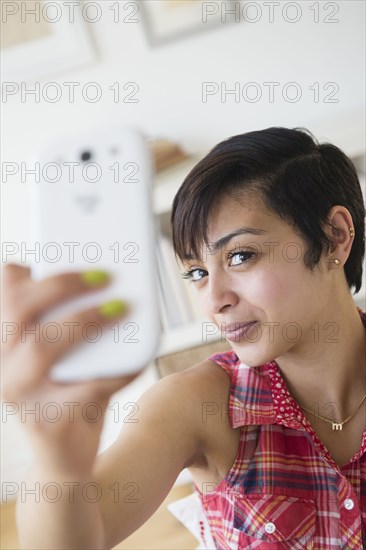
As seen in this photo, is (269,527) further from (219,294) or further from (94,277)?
(94,277)

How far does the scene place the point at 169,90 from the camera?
153 centimetres

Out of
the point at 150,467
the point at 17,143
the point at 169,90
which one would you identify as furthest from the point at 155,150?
the point at 150,467

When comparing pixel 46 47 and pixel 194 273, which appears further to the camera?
pixel 46 47

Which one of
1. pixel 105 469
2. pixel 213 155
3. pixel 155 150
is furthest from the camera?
pixel 155 150

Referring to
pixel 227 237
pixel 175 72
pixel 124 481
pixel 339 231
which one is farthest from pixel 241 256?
pixel 175 72

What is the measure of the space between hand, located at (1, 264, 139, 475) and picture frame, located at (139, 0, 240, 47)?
4.18ft

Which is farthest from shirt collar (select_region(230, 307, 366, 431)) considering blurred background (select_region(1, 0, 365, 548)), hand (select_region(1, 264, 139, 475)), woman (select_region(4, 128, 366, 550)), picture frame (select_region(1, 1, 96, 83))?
picture frame (select_region(1, 1, 96, 83))

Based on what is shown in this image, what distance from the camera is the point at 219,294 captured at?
71 centimetres

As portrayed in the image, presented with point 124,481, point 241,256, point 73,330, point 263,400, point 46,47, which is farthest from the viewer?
point 46,47

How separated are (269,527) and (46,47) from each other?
1.21 meters

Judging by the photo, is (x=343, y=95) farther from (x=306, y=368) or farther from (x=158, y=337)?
(x=158, y=337)

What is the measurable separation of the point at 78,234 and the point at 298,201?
440mm

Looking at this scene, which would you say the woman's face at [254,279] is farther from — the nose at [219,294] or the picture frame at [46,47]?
the picture frame at [46,47]

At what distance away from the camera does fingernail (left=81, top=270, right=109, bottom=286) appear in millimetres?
362
